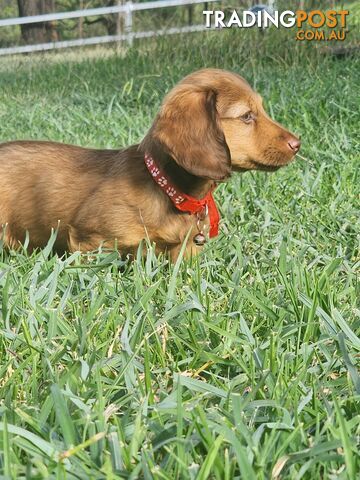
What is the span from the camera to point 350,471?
50.6 inches

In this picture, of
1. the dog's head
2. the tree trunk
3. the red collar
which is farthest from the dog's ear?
the tree trunk

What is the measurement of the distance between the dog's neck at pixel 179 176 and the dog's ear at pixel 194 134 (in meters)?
0.09

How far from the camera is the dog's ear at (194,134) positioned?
105 inches

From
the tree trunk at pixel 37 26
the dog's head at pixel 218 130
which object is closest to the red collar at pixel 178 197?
the dog's head at pixel 218 130

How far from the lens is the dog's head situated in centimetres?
269

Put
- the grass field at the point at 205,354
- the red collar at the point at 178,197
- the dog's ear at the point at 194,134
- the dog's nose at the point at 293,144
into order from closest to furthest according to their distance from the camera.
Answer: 1. the grass field at the point at 205,354
2. the dog's ear at the point at 194,134
3. the red collar at the point at 178,197
4. the dog's nose at the point at 293,144

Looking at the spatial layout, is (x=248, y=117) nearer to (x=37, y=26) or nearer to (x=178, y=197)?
(x=178, y=197)

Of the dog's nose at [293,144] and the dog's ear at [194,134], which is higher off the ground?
the dog's ear at [194,134]

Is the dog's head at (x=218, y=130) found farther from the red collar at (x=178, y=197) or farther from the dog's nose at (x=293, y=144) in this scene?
the red collar at (x=178, y=197)

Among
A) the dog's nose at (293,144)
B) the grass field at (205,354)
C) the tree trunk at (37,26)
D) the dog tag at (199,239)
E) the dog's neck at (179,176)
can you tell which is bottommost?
the tree trunk at (37,26)

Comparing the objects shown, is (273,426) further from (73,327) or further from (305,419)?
(73,327)

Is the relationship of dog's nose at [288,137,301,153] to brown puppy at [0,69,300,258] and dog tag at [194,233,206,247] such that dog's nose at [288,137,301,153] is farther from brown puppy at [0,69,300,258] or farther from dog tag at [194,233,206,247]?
dog tag at [194,233,206,247]

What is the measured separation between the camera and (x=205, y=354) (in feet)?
5.98

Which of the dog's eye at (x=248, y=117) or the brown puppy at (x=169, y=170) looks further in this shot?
the dog's eye at (x=248, y=117)
